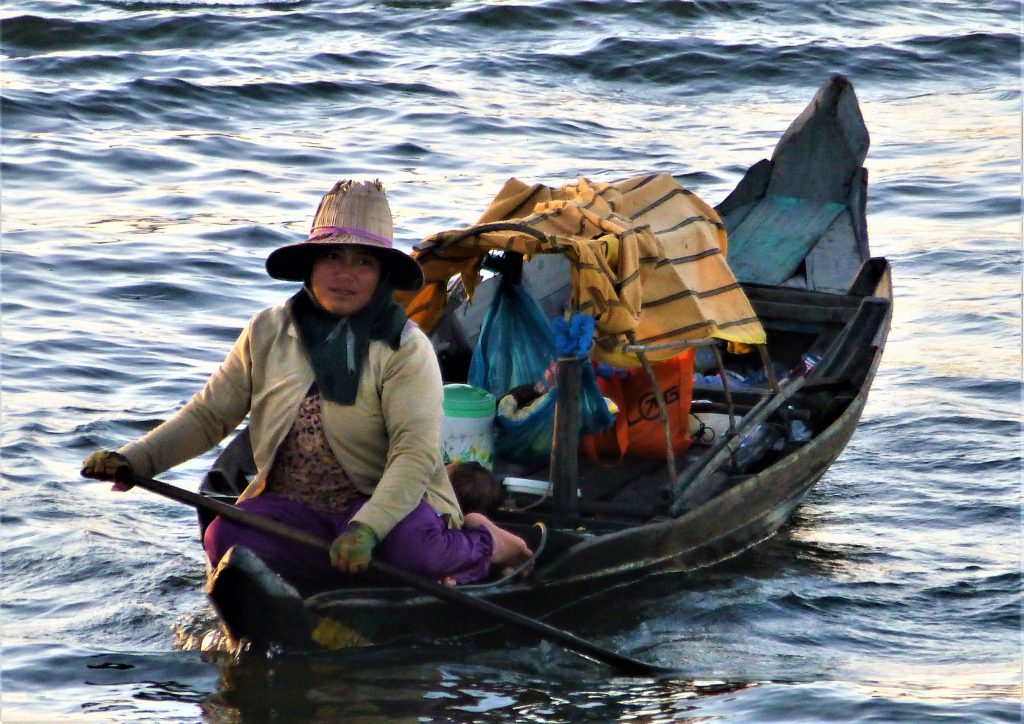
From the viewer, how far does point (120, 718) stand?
17.6 feet

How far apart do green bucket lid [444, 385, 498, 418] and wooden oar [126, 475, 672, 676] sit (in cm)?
120

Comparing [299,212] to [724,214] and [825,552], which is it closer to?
[724,214]

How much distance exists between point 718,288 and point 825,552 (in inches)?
60.6

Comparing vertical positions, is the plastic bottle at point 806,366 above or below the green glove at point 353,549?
below

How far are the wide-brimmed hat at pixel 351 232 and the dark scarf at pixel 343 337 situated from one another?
12 centimetres

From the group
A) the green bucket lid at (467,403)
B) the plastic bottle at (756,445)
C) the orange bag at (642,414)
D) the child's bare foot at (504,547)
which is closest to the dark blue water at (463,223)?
the child's bare foot at (504,547)

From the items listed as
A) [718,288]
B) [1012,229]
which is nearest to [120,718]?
[718,288]

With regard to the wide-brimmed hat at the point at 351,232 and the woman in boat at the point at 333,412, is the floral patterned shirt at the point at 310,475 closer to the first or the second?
the woman in boat at the point at 333,412

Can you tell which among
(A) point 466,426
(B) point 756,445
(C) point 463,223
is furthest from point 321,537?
(C) point 463,223

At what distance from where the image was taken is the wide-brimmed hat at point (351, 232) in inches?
202

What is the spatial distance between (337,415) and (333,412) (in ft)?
0.06

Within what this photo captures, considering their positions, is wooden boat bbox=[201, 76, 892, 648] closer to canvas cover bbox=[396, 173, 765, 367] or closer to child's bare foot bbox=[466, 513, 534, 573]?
child's bare foot bbox=[466, 513, 534, 573]

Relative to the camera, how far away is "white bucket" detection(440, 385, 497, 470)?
666 cm

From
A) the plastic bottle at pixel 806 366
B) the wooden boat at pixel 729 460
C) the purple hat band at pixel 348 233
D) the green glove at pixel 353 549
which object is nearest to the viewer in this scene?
the green glove at pixel 353 549
